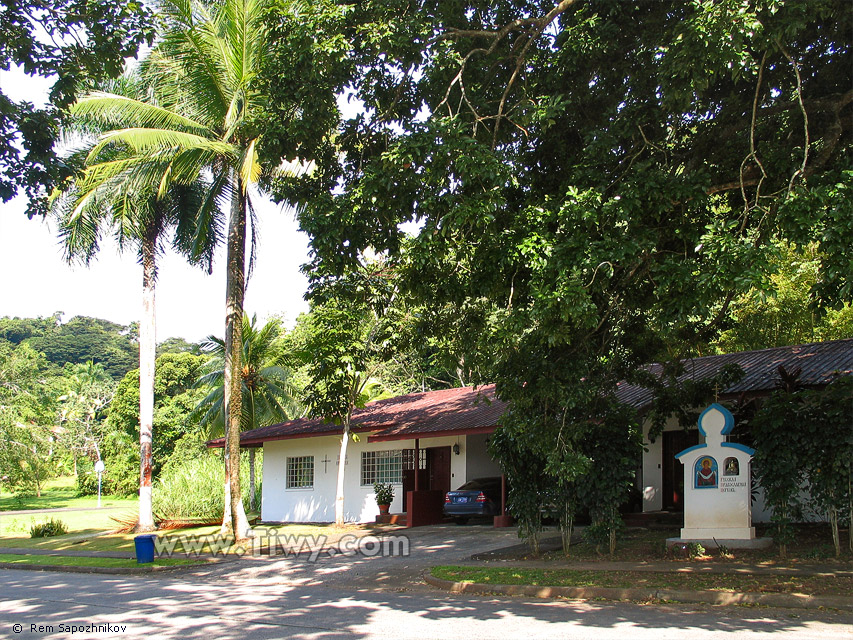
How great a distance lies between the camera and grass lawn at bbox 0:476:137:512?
1716 inches

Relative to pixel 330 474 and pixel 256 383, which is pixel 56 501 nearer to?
pixel 256 383

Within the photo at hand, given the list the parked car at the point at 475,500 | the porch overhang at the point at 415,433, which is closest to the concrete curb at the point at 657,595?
the porch overhang at the point at 415,433

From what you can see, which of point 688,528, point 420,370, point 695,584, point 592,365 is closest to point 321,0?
point 592,365

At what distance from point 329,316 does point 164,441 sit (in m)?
30.3

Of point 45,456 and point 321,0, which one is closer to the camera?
point 321,0

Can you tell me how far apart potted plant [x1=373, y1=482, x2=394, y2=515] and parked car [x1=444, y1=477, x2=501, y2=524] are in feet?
8.83

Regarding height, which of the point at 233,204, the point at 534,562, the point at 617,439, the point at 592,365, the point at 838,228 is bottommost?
the point at 534,562

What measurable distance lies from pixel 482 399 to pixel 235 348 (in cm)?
835

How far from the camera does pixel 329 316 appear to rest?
67.3 feet

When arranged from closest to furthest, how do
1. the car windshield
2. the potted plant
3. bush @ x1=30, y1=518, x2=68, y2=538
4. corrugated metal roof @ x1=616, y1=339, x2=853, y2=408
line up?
corrugated metal roof @ x1=616, y1=339, x2=853, y2=408, the car windshield, the potted plant, bush @ x1=30, y1=518, x2=68, y2=538

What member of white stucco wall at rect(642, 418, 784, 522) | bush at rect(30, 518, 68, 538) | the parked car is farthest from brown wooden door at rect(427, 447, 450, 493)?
bush at rect(30, 518, 68, 538)

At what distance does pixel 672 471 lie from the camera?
19.8 m

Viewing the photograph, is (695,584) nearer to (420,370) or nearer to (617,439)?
(617,439)

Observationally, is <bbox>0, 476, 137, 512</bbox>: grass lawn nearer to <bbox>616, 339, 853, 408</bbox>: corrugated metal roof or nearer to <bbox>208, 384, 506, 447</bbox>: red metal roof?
<bbox>208, 384, 506, 447</bbox>: red metal roof
